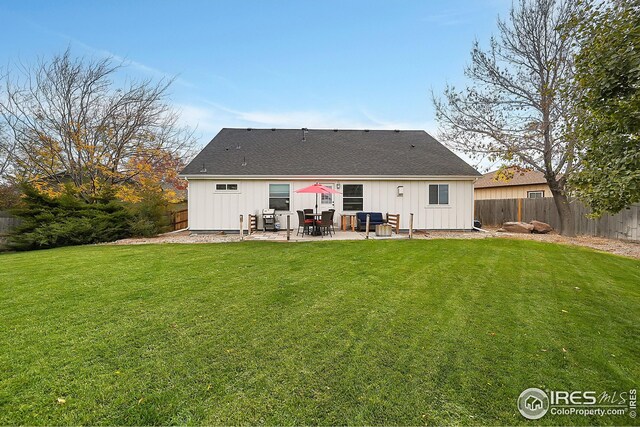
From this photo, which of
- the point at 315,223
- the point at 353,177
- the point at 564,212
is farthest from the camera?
the point at 353,177

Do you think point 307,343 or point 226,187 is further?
point 226,187

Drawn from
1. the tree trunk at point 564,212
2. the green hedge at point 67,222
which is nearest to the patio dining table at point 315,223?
the green hedge at point 67,222

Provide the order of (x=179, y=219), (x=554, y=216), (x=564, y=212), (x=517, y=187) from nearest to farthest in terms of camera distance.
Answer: (x=564, y=212)
(x=554, y=216)
(x=179, y=219)
(x=517, y=187)

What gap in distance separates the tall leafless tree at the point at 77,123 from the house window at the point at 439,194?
1249 cm

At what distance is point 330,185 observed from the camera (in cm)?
1230

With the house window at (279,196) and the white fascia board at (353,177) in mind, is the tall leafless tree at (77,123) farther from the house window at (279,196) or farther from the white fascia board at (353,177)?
the house window at (279,196)

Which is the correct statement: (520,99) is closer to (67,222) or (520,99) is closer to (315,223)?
(315,223)

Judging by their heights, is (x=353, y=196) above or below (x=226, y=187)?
below

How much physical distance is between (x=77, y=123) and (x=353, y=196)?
464 inches

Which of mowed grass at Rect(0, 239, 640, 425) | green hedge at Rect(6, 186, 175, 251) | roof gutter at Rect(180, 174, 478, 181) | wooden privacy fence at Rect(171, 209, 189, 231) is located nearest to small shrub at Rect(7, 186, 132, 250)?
green hedge at Rect(6, 186, 175, 251)

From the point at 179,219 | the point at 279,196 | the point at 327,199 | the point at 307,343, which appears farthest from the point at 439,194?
the point at 179,219

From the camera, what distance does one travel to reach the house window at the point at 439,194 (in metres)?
12.5

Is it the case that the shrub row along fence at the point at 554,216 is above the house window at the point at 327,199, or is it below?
below

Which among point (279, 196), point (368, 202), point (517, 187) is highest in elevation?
point (517, 187)
